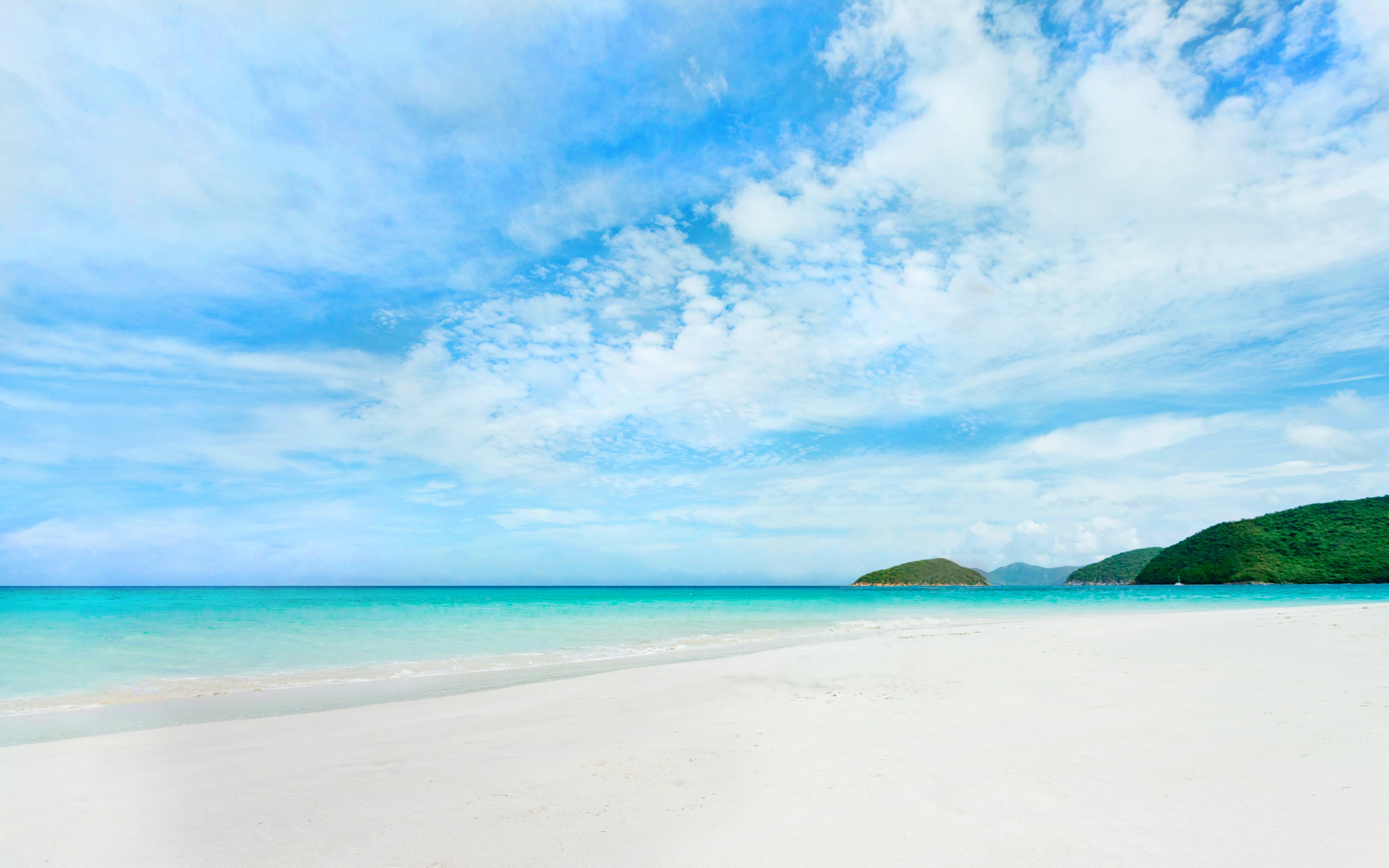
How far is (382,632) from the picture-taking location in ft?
89.8

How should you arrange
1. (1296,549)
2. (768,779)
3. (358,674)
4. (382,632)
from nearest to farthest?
(768,779) < (358,674) < (382,632) < (1296,549)

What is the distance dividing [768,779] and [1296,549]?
113 metres

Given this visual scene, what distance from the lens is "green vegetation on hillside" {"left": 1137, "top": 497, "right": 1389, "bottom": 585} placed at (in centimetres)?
7712

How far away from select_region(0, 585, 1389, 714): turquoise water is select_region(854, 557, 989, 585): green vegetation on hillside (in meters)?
105

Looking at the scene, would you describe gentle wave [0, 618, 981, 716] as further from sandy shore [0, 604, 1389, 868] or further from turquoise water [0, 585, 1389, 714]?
sandy shore [0, 604, 1389, 868]

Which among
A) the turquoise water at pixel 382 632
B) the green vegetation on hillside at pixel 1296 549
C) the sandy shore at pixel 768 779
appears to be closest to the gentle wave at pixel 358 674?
the turquoise water at pixel 382 632

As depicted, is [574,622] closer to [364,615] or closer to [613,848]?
[364,615]

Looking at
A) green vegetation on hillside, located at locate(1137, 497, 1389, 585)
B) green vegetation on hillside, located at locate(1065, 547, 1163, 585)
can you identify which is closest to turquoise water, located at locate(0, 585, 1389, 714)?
green vegetation on hillside, located at locate(1137, 497, 1389, 585)

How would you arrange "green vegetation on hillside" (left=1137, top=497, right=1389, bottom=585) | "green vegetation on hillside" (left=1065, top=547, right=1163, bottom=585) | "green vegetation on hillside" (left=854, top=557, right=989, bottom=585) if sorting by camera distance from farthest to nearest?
"green vegetation on hillside" (left=854, top=557, right=989, bottom=585)
"green vegetation on hillside" (left=1065, top=547, right=1163, bottom=585)
"green vegetation on hillside" (left=1137, top=497, right=1389, bottom=585)

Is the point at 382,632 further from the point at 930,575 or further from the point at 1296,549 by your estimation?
the point at 930,575

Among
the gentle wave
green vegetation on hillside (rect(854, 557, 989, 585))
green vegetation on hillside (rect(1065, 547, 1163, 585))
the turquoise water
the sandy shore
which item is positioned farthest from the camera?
green vegetation on hillside (rect(854, 557, 989, 585))

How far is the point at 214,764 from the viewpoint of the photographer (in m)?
7.09

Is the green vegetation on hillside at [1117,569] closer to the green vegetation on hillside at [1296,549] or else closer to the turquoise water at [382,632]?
the green vegetation on hillside at [1296,549]

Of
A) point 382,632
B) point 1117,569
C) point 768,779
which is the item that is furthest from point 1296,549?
point 768,779
